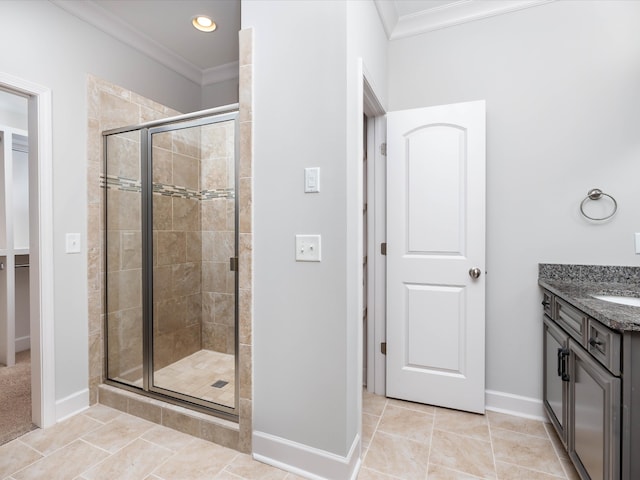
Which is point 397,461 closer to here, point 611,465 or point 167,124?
point 611,465

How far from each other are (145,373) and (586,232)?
291cm

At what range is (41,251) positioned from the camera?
1.96m

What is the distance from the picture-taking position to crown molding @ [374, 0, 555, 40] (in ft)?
6.84

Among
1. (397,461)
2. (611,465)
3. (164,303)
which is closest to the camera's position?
(611,465)

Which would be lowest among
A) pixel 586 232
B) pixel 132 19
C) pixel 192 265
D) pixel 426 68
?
pixel 192 265

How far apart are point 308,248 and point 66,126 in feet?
5.85

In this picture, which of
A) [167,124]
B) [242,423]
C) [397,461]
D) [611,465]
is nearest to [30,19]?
[167,124]

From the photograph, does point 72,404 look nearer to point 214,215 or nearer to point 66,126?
point 214,215

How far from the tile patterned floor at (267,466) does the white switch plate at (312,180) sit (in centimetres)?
138

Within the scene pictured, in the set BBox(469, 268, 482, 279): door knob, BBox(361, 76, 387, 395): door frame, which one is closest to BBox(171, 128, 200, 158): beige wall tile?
BBox(361, 76, 387, 395): door frame

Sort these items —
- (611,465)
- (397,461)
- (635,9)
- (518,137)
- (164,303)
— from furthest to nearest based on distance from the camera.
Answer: (164,303)
(518,137)
(635,9)
(397,461)
(611,465)

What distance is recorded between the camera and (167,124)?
6.97 ft

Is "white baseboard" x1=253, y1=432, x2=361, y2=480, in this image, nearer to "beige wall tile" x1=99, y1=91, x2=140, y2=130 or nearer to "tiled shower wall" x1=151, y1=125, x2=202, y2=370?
"tiled shower wall" x1=151, y1=125, x2=202, y2=370

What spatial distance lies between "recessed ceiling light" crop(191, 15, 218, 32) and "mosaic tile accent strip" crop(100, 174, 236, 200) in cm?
123
